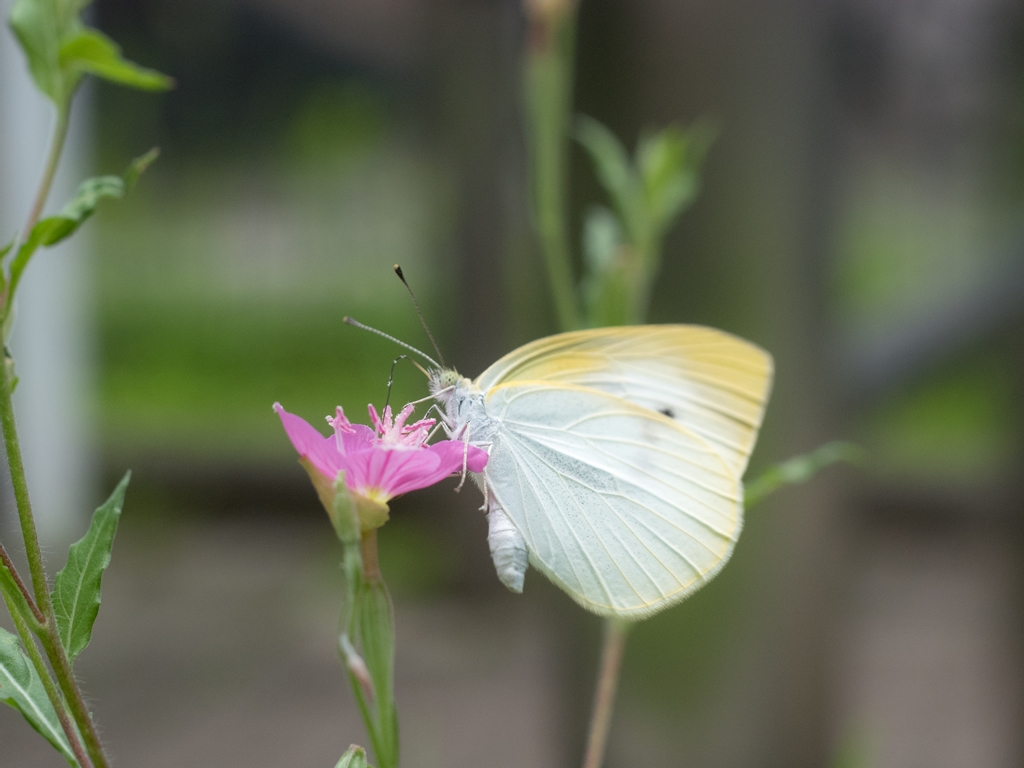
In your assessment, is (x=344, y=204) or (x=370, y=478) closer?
(x=370, y=478)

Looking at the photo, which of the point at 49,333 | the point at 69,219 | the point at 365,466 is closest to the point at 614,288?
the point at 365,466

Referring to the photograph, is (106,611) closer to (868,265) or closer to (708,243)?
(708,243)

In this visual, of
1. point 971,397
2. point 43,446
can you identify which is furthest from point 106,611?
point 971,397

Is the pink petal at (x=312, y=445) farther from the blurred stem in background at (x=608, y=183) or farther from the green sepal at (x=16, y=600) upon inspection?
the blurred stem in background at (x=608, y=183)

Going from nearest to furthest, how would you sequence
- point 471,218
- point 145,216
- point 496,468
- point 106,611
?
point 496,468 < point 471,218 < point 106,611 < point 145,216

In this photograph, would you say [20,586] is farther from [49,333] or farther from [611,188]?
[49,333]

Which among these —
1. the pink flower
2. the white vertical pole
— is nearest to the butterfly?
the pink flower

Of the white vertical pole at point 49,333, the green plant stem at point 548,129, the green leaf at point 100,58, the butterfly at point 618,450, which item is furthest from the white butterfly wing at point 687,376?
the white vertical pole at point 49,333
